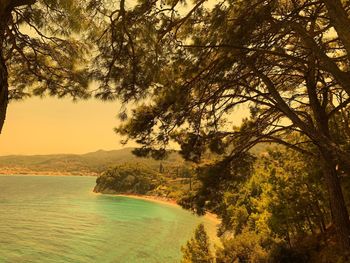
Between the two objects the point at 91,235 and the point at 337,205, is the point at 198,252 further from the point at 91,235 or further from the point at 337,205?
the point at 91,235

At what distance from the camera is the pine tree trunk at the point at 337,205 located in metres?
6.77

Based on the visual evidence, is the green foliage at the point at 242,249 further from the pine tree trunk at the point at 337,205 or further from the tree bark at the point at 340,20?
Result: the tree bark at the point at 340,20

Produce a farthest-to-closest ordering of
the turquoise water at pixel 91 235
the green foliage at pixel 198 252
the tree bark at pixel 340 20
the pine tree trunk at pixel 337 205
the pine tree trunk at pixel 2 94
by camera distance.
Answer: the turquoise water at pixel 91 235 → the green foliage at pixel 198 252 → the pine tree trunk at pixel 337 205 → the tree bark at pixel 340 20 → the pine tree trunk at pixel 2 94

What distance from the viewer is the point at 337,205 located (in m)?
6.84

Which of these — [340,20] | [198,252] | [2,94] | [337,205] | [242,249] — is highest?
[340,20]

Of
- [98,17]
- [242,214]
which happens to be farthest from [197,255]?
[98,17]

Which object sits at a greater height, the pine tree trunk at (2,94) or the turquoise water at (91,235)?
the pine tree trunk at (2,94)

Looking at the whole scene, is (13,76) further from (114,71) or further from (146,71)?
(146,71)

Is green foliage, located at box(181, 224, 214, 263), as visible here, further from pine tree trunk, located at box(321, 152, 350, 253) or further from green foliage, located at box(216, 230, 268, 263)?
pine tree trunk, located at box(321, 152, 350, 253)

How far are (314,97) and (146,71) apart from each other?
13.5 feet

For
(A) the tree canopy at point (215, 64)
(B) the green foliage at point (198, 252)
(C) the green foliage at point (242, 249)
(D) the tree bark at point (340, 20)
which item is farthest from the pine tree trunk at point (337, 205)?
(B) the green foliage at point (198, 252)

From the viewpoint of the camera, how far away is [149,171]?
326ft

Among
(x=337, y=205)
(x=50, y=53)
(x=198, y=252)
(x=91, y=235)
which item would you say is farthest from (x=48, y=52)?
(x=91, y=235)

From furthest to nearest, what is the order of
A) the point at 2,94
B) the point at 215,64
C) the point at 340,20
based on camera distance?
the point at 215,64, the point at 340,20, the point at 2,94
